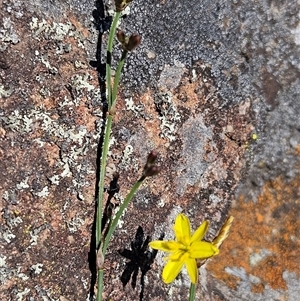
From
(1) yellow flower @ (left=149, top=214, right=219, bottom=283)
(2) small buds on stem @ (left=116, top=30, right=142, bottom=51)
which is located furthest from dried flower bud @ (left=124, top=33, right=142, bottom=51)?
(1) yellow flower @ (left=149, top=214, right=219, bottom=283)

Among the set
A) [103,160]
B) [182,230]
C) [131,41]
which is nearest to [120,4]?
[131,41]

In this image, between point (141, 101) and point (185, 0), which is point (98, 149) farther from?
point (185, 0)

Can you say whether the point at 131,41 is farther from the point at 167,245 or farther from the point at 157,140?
the point at 167,245

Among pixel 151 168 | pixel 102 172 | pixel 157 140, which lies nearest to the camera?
pixel 151 168

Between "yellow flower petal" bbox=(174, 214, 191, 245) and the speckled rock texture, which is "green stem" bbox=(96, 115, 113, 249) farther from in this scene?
"yellow flower petal" bbox=(174, 214, 191, 245)

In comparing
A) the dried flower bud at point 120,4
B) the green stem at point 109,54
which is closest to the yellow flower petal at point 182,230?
the green stem at point 109,54

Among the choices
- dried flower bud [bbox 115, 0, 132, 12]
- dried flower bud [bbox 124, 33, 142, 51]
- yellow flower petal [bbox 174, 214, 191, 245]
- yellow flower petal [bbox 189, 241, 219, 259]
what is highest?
dried flower bud [bbox 115, 0, 132, 12]
